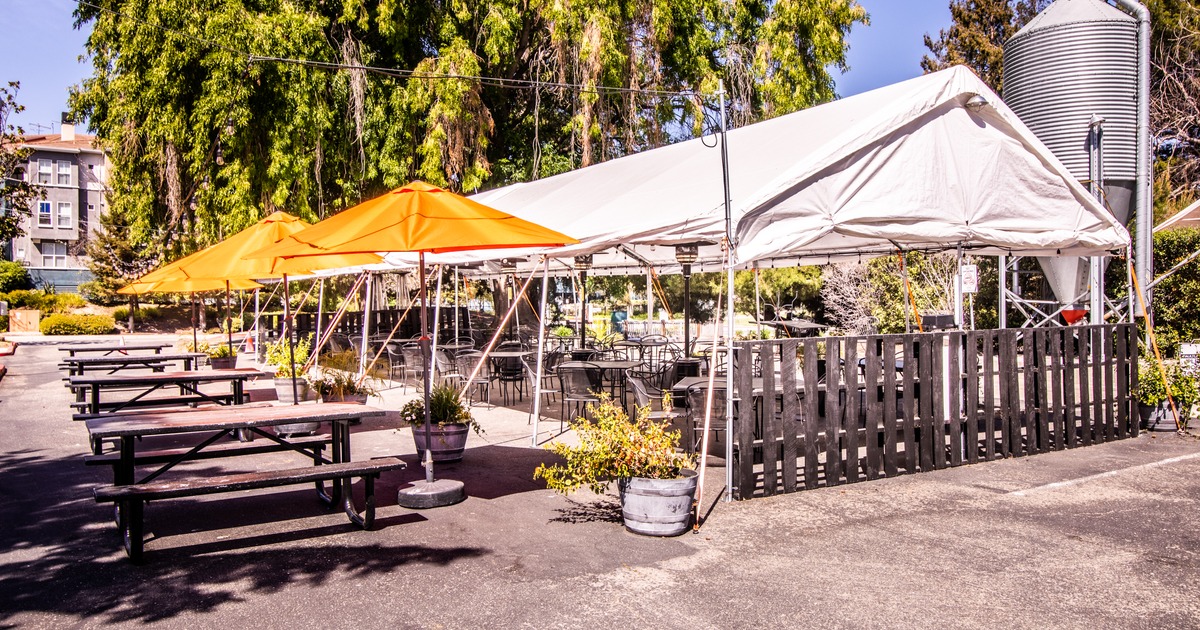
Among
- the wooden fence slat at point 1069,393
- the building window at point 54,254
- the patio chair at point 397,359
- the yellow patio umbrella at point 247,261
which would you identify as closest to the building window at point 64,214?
the building window at point 54,254

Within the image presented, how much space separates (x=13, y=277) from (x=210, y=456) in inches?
1883

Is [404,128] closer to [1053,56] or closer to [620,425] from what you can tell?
[1053,56]

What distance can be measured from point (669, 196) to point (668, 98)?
47.6 feet

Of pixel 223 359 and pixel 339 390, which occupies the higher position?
pixel 223 359

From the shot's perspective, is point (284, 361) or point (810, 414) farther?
point (284, 361)

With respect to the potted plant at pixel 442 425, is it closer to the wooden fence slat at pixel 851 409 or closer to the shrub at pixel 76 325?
the wooden fence slat at pixel 851 409

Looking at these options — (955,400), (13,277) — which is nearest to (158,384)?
(955,400)

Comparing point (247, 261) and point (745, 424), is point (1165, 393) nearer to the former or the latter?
point (745, 424)

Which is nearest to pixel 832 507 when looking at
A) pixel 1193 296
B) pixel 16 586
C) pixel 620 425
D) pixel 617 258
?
pixel 620 425

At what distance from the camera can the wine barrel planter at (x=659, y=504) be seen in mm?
Result: 6184

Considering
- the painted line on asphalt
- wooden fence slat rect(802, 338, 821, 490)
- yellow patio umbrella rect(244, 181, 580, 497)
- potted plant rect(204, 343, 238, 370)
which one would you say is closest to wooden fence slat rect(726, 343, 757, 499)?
wooden fence slat rect(802, 338, 821, 490)

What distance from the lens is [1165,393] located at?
1046 centimetres

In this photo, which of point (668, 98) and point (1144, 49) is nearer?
point (1144, 49)

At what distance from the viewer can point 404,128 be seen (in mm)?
21562
